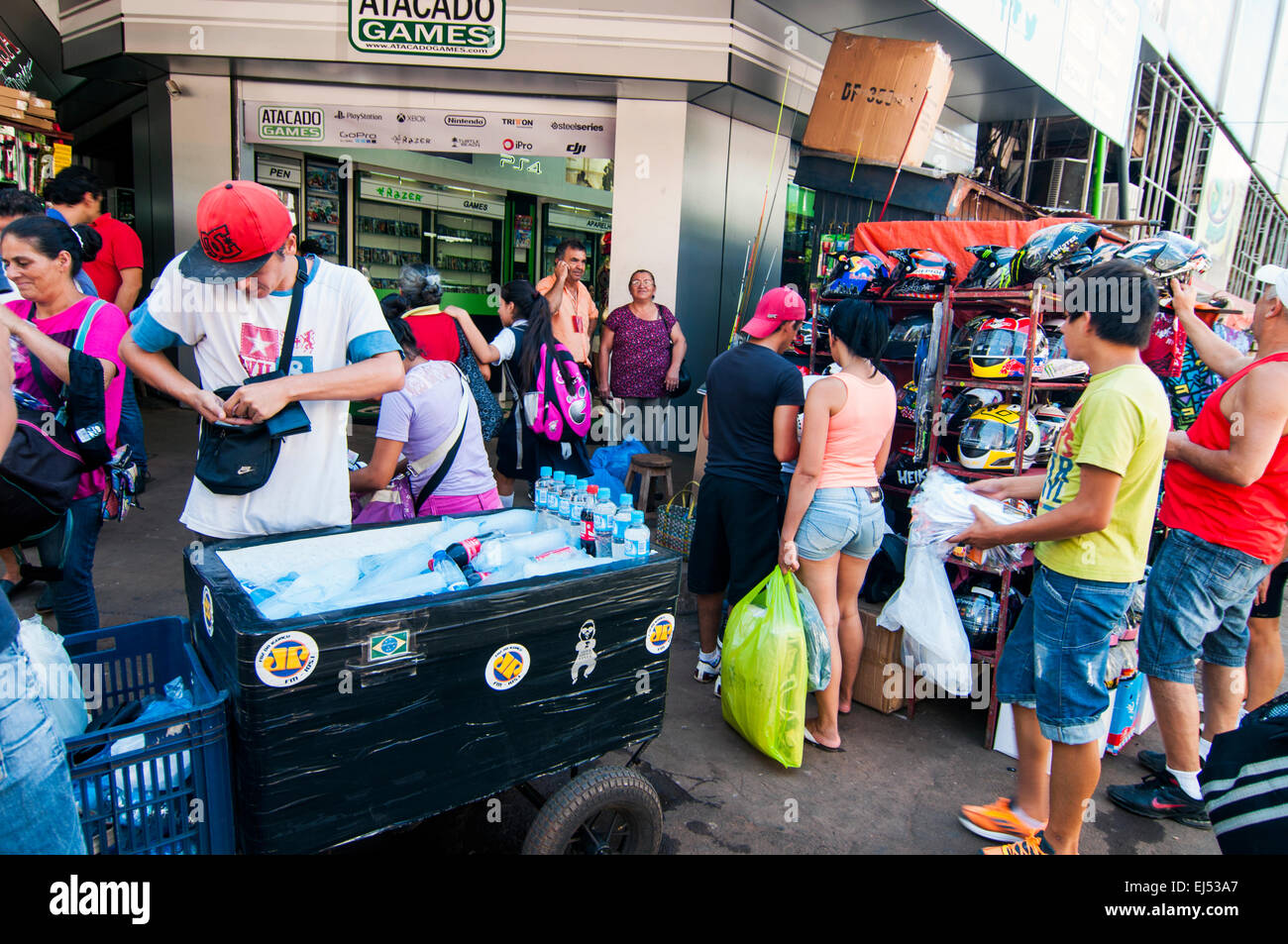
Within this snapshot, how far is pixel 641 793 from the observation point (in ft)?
7.52

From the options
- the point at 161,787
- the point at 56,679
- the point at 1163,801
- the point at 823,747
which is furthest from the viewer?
the point at 823,747

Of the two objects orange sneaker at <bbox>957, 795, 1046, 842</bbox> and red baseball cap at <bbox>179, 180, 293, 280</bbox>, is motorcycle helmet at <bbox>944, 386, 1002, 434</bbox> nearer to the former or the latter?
orange sneaker at <bbox>957, 795, 1046, 842</bbox>

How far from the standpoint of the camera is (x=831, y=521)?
3.30 meters

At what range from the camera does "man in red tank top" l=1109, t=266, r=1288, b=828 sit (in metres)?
2.82

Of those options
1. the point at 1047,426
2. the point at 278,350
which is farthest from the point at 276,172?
the point at 1047,426

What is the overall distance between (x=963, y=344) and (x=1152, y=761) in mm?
2166

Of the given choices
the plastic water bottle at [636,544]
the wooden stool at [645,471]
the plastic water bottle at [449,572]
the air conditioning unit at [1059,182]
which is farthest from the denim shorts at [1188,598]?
the air conditioning unit at [1059,182]

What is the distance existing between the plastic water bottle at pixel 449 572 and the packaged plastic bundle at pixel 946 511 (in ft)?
6.02

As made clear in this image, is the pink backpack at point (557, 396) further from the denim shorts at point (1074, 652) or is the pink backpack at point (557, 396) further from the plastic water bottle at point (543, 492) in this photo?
the denim shorts at point (1074, 652)

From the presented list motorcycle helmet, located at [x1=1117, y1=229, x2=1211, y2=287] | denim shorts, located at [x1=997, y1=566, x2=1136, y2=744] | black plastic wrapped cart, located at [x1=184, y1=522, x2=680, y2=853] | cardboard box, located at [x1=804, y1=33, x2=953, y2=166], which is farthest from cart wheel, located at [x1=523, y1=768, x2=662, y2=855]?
cardboard box, located at [x1=804, y1=33, x2=953, y2=166]

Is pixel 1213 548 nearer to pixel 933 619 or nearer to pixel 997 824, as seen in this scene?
pixel 933 619

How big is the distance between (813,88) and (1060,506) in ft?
23.3

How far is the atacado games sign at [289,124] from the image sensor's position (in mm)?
7559
